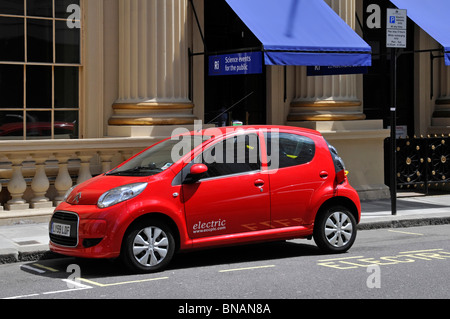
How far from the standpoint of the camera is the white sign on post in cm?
1370

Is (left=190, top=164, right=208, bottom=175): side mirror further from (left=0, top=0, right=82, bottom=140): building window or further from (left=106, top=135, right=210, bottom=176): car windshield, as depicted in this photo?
(left=0, top=0, right=82, bottom=140): building window

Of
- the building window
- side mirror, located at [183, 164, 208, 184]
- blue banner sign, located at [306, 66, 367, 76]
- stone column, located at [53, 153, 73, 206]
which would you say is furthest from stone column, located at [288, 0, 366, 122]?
side mirror, located at [183, 164, 208, 184]

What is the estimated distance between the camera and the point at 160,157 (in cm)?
993

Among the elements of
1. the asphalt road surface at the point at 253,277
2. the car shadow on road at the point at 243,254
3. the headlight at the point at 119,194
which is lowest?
the asphalt road surface at the point at 253,277

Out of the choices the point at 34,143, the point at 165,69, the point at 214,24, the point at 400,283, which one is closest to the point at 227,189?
the point at 400,283

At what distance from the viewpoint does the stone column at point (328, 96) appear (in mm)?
16234

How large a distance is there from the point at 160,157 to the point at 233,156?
90 cm

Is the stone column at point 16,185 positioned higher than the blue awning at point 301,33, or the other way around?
the blue awning at point 301,33

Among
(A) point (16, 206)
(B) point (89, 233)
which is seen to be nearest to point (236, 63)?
(A) point (16, 206)

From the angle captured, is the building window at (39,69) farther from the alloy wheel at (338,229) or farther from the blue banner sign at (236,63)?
the alloy wheel at (338,229)

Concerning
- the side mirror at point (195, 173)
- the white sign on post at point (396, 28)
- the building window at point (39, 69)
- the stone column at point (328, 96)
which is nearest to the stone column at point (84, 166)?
the building window at point (39, 69)

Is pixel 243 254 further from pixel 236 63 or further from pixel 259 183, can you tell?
pixel 236 63

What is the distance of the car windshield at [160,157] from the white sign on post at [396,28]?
5.10 metres
